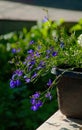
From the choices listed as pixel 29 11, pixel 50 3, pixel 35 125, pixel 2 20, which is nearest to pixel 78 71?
pixel 35 125

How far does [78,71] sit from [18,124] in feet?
4.98

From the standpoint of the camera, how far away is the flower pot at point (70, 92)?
1.99 metres

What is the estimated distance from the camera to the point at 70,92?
6.67 feet

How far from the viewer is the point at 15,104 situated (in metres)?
3.48

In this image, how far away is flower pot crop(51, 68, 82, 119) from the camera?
1.99 metres

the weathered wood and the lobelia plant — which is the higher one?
the lobelia plant

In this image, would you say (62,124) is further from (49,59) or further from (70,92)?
(49,59)

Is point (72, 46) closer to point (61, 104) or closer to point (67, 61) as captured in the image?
point (67, 61)

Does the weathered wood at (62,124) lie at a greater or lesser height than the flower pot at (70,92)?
lesser

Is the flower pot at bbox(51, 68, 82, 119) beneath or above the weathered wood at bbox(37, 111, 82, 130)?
above

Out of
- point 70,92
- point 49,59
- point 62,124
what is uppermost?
point 49,59

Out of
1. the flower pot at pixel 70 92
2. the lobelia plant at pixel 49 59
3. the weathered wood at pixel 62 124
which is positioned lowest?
the weathered wood at pixel 62 124

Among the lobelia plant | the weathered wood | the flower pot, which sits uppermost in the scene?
the lobelia plant

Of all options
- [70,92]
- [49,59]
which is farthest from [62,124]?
[49,59]
